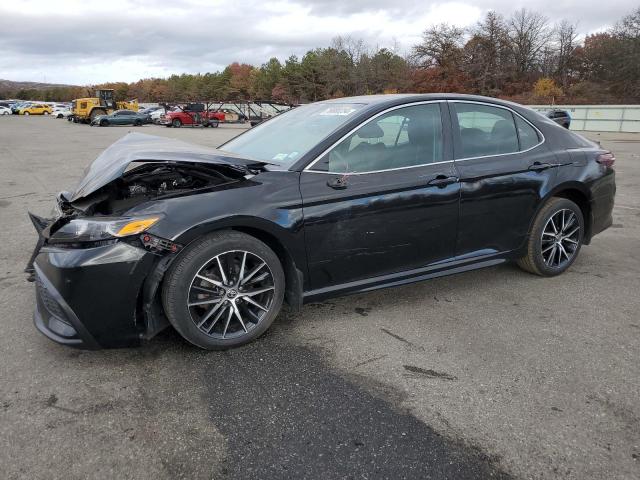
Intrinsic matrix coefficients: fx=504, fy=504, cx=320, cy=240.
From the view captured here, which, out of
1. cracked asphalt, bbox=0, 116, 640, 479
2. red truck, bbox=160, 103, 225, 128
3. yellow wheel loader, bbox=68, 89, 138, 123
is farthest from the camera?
yellow wheel loader, bbox=68, 89, 138, 123

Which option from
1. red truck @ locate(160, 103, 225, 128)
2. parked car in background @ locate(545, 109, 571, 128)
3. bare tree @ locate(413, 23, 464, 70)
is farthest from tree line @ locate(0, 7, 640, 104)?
parked car in background @ locate(545, 109, 571, 128)

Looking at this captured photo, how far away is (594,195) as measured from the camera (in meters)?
4.55

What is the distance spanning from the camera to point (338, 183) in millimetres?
3311

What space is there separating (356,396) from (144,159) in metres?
1.82

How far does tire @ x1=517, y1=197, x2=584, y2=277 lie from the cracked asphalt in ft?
1.30

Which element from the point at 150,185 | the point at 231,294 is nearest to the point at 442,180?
the point at 231,294

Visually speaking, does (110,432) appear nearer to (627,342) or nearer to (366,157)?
(366,157)

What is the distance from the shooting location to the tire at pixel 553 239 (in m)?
4.29

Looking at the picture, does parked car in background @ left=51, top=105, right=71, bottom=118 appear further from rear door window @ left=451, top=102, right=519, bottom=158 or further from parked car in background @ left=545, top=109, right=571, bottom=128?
rear door window @ left=451, top=102, right=519, bottom=158

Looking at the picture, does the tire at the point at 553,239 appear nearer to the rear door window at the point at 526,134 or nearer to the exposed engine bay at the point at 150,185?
the rear door window at the point at 526,134

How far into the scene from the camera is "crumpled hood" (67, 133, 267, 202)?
3014mm

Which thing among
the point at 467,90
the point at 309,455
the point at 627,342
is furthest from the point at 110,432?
the point at 467,90

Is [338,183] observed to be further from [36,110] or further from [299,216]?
[36,110]

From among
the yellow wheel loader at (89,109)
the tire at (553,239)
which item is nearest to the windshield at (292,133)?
the tire at (553,239)
